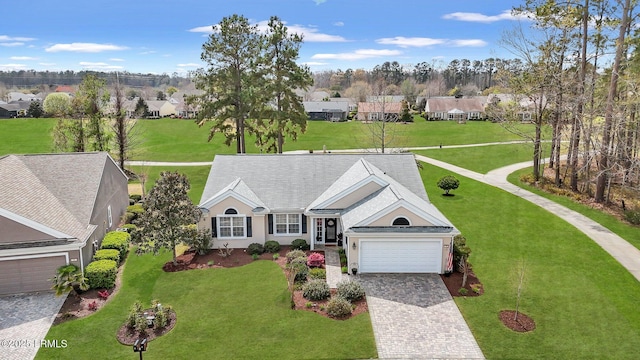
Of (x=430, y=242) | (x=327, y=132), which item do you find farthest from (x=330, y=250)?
(x=327, y=132)

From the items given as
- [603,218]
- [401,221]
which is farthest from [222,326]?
[603,218]

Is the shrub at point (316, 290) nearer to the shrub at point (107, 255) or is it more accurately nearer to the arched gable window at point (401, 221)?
the arched gable window at point (401, 221)

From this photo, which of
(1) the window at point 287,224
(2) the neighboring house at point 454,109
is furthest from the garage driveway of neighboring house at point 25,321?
(2) the neighboring house at point 454,109

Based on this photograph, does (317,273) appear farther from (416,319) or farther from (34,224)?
(34,224)

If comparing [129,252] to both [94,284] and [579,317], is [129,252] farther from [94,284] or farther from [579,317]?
[579,317]

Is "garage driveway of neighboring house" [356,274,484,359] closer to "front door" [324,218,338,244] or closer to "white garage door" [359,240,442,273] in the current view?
"white garage door" [359,240,442,273]
